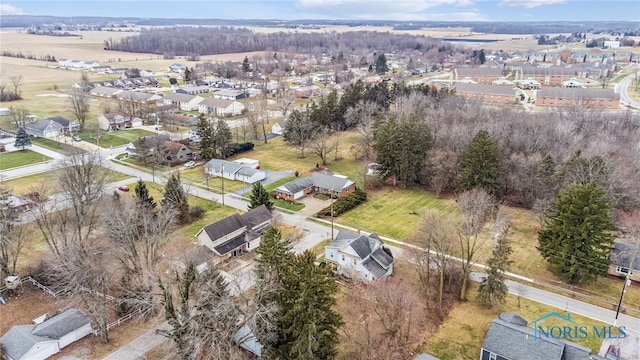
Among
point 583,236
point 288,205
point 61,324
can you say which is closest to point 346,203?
point 288,205

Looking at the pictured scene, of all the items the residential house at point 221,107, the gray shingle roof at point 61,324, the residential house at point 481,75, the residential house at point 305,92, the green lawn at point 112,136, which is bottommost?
the gray shingle roof at point 61,324

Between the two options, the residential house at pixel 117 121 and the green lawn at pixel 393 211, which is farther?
the residential house at pixel 117 121

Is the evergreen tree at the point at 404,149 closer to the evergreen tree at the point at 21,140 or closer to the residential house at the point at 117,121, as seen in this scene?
the residential house at the point at 117,121

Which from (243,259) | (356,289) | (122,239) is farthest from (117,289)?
(356,289)

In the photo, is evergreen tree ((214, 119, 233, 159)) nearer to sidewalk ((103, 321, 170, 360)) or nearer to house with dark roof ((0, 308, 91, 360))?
house with dark roof ((0, 308, 91, 360))

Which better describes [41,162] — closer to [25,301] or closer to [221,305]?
[25,301]

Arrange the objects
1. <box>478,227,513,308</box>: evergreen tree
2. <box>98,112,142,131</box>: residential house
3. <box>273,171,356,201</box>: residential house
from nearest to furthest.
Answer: <box>478,227,513,308</box>: evergreen tree
<box>273,171,356,201</box>: residential house
<box>98,112,142,131</box>: residential house

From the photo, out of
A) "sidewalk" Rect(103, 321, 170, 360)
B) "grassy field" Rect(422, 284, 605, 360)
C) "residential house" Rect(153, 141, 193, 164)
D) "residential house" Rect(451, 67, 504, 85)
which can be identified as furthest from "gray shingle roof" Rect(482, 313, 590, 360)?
"residential house" Rect(451, 67, 504, 85)

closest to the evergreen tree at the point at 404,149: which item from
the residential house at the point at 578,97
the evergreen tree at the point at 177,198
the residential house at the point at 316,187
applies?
the residential house at the point at 316,187
